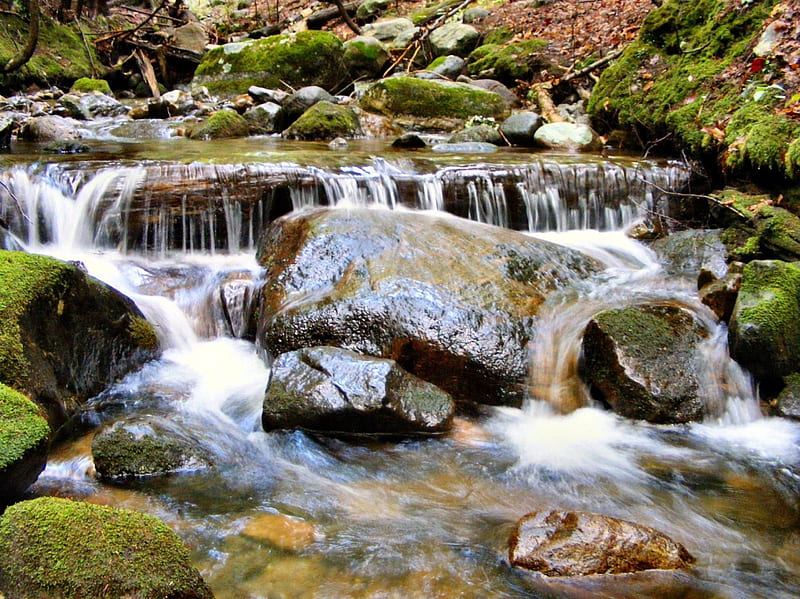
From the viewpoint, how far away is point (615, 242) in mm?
7125

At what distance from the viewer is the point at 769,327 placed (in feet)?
14.0

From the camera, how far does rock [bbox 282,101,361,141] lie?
10805 mm

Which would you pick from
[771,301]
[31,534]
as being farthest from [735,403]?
[31,534]

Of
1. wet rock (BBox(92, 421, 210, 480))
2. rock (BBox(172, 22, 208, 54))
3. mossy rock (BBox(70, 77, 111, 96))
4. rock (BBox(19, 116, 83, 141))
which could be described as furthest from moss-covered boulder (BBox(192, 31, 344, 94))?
wet rock (BBox(92, 421, 210, 480))

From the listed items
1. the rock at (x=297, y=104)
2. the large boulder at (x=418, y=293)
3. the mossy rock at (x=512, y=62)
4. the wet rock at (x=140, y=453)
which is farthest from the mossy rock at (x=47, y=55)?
the wet rock at (x=140, y=453)

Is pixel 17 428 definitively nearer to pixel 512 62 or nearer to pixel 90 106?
pixel 90 106

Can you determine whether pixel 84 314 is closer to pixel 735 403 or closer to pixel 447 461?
pixel 447 461

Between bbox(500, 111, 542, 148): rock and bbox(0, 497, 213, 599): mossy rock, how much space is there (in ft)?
30.7

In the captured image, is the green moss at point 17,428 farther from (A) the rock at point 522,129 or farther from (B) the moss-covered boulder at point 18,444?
(A) the rock at point 522,129

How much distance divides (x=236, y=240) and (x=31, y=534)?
191 inches

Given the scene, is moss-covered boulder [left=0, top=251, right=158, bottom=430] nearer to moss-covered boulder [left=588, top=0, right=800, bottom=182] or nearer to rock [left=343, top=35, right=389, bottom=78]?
moss-covered boulder [left=588, top=0, right=800, bottom=182]

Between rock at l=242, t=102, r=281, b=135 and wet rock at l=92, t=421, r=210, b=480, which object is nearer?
wet rock at l=92, t=421, r=210, b=480

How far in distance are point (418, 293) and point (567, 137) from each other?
6.22 meters

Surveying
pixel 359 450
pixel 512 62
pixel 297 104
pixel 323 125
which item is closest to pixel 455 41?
pixel 512 62
